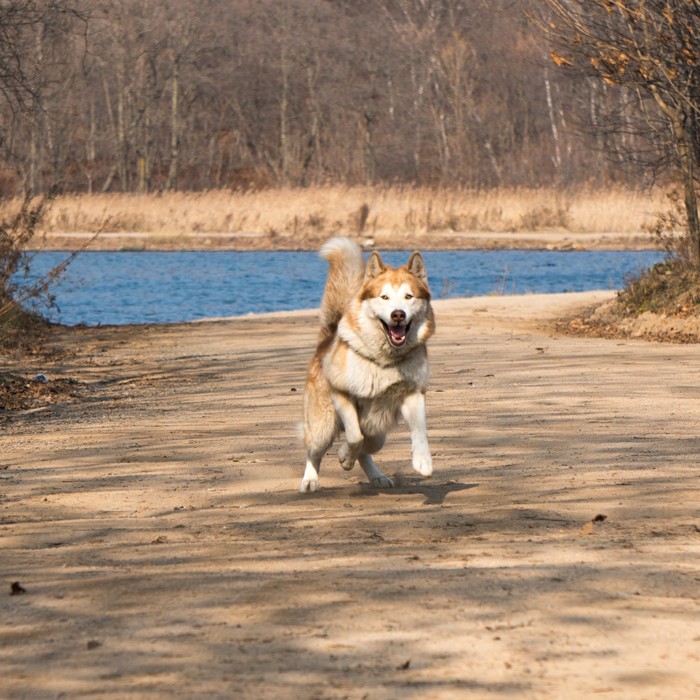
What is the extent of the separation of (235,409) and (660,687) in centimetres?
781

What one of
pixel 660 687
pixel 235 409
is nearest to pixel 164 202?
pixel 235 409

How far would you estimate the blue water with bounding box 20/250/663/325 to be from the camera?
1137 inches

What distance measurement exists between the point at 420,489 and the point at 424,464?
2.30 ft

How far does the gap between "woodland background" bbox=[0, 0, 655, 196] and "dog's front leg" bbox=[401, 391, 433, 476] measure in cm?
5428

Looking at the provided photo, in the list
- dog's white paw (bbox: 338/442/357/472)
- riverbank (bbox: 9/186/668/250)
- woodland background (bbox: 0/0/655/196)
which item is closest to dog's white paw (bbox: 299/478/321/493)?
dog's white paw (bbox: 338/442/357/472)

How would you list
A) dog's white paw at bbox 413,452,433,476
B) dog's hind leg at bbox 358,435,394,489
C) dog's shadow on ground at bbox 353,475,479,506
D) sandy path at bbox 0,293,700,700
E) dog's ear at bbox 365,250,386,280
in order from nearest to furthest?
sandy path at bbox 0,293,700,700 < dog's white paw at bbox 413,452,433,476 < dog's shadow on ground at bbox 353,475,479,506 < dog's ear at bbox 365,250,386,280 < dog's hind leg at bbox 358,435,394,489

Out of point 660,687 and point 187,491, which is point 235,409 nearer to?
point 187,491

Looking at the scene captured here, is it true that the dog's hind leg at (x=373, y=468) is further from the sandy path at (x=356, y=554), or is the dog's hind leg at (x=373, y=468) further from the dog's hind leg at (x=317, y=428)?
the dog's hind leg at (x=317, y=428)

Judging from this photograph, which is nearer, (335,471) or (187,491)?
(187,491)

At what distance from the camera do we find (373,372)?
745 cm

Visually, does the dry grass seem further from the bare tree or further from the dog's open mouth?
the dog's open mouth

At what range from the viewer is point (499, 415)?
10.6 meters

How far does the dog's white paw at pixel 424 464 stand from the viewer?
7.11 m

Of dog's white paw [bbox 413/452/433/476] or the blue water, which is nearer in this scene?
dog's white paw [bbox 413/452/433/476]
